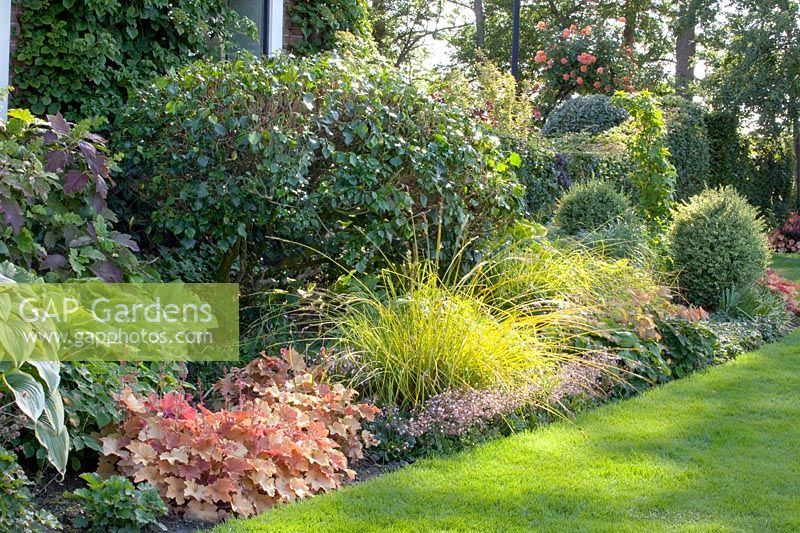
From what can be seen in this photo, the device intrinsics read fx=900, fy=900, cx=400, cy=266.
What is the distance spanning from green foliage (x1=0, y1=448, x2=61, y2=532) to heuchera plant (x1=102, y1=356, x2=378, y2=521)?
39 centimetres

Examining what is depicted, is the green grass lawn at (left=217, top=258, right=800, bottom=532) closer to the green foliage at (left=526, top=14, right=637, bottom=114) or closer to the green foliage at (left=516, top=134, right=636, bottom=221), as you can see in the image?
the green foliage at (left=516, top=134, right=636, bottom=221)

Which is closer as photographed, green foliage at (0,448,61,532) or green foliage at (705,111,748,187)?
green foliage at (0,448,61,532)

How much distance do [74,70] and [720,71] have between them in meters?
14.1

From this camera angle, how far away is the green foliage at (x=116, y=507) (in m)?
3.12

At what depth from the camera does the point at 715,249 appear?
7742mm

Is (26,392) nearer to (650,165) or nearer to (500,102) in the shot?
(650,165)

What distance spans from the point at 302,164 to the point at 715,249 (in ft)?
13.7

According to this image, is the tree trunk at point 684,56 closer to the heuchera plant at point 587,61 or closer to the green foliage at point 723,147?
the heuchera plant at point 587,61

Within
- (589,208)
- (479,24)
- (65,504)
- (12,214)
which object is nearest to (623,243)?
(589,208)

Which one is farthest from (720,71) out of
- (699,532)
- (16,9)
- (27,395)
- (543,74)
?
(27,395)

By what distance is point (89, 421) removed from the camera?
3676mm

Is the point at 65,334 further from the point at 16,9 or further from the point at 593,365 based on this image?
the point at 16,9

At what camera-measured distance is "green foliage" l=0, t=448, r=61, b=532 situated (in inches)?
114

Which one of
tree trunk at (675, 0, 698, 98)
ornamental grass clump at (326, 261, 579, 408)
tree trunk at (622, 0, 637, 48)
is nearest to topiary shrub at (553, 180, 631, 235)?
ornamental grass clump at (326, 261, 579, 408)
